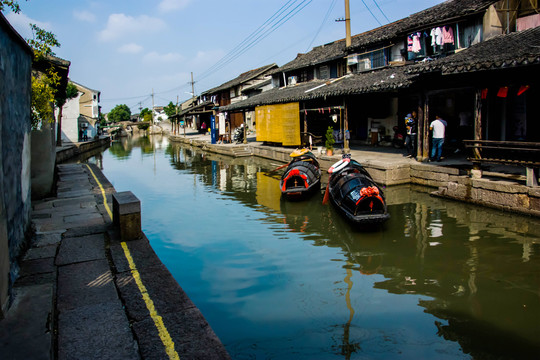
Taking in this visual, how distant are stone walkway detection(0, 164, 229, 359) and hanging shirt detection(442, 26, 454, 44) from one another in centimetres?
1413

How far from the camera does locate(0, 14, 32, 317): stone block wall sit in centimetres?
470

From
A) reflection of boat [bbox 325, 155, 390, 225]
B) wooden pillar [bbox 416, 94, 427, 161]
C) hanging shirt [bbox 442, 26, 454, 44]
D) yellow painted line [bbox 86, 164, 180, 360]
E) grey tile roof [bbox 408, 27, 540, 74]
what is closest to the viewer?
yellow painted line [bbox 86, 164, 180, 360]

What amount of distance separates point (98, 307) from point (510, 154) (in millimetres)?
12401

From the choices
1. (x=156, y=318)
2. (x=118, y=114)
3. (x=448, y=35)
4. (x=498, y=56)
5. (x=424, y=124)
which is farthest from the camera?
(x=118, y=114)

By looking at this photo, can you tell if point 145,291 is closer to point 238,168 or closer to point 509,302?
point 509,302

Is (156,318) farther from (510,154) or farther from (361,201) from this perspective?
(510,154)

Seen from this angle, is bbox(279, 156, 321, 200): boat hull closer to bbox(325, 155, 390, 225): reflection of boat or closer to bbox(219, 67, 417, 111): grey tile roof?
bbox(325, 155, 390, 225): reflection of boat

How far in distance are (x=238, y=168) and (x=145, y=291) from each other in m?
16.6

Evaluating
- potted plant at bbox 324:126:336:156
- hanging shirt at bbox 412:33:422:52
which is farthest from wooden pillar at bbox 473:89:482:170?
potted plant at bbox 324:126:336:156

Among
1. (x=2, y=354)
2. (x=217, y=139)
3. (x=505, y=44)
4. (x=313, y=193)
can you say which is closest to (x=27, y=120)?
(x=2, y=354)

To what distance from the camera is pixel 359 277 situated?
271 inches

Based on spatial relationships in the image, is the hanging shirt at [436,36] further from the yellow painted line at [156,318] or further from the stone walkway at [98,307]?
the yellow painted line at [156,318]

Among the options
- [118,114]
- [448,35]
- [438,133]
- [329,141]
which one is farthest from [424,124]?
[118,114]

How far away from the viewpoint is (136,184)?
17609 millimetres
